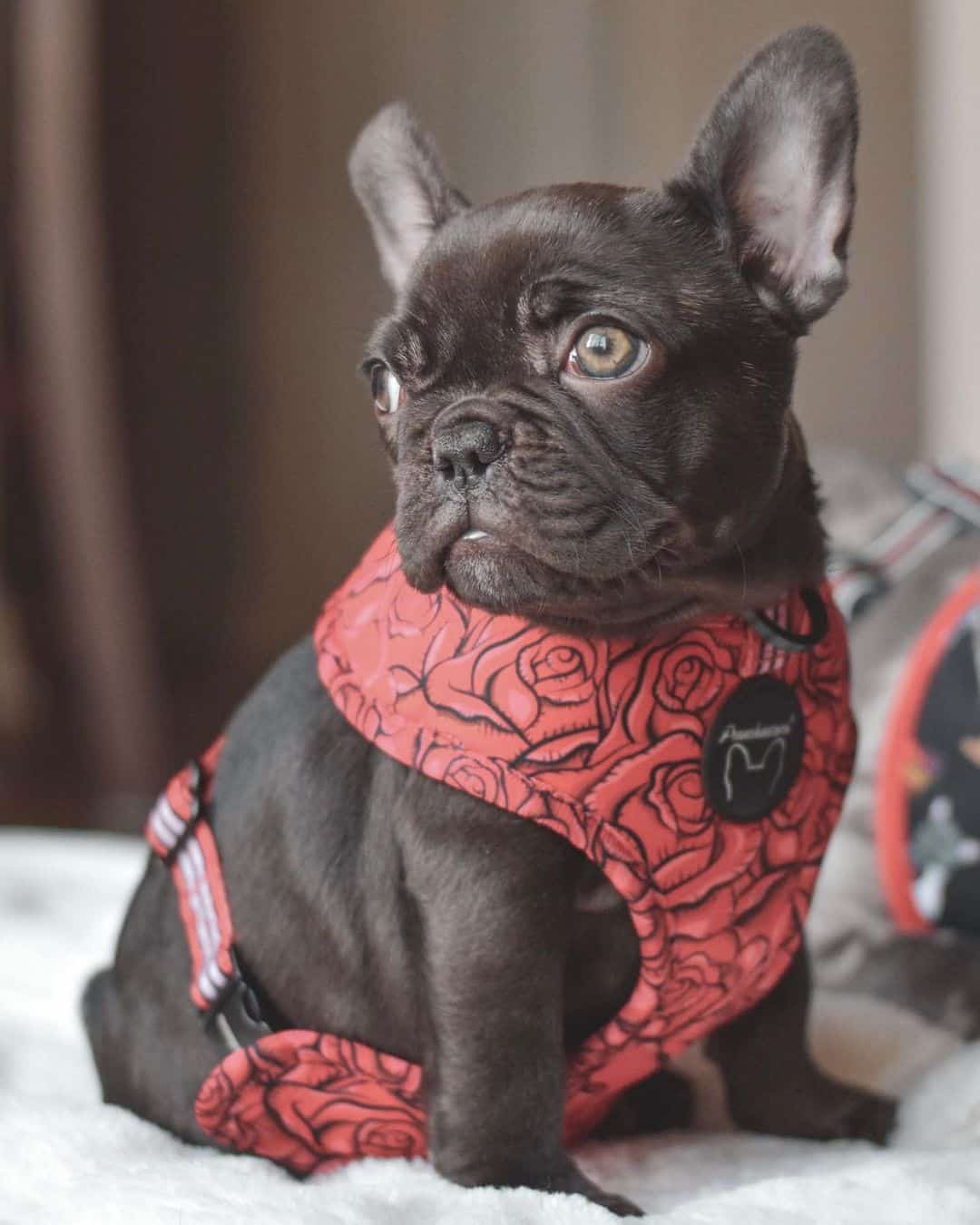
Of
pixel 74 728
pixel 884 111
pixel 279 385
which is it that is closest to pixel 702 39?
pixel 884 111

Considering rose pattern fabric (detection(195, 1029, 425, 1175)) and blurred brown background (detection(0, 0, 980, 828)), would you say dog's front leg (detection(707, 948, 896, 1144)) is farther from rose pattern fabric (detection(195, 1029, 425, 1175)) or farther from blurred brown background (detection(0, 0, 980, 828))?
blurred brown background (detection(0, 0, 980, 828))

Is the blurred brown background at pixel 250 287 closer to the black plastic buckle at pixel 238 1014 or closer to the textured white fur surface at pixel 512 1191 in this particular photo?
the textured white fur surface at pixel 512 1191

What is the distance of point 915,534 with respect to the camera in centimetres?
171

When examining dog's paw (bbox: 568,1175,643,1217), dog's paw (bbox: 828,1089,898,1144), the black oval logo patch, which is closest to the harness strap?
dog's paw (bbox: 568,1175,643,1217)

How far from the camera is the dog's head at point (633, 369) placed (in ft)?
3.13

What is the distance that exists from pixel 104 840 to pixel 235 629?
1.63m

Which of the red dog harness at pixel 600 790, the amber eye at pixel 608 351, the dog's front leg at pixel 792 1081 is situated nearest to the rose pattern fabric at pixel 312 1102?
the red dog harness at pixel 600 790

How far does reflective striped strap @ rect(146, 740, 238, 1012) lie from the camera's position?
1.13 meters

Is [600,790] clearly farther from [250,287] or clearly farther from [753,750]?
[250,287]

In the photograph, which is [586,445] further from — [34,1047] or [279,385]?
[279,385]

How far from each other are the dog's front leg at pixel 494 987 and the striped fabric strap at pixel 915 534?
763 mm

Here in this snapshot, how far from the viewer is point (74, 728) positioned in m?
3.38

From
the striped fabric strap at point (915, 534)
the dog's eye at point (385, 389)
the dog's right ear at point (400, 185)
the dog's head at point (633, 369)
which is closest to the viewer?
the dog's head at point (633, 369)

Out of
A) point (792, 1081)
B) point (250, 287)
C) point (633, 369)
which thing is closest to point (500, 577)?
point (633, 369)
